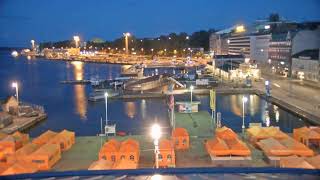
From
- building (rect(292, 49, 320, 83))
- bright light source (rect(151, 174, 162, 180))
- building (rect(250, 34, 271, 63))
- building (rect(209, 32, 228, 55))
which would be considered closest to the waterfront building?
bright light source (rect(151, 174, 162, 180))

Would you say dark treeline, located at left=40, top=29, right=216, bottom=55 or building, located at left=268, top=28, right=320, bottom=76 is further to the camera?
dark treeline, located at left=40, top=29, right=216, bottom=55

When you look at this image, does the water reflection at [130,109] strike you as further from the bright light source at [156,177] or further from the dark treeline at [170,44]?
the dark treeline at [170,44]

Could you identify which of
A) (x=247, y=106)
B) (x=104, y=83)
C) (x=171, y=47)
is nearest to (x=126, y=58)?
(x=171, y=47)

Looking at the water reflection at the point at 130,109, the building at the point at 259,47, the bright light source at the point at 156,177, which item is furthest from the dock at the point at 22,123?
the building at the point at 259,47

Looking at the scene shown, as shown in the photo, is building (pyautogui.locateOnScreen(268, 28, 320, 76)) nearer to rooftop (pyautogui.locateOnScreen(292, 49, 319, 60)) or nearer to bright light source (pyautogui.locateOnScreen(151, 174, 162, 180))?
rooftop (pyautogui.locateOnScreen(292, 49, 319, 60))

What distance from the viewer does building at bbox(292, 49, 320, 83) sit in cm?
1078

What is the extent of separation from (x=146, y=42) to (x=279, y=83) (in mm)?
23449

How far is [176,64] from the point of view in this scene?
23.3m

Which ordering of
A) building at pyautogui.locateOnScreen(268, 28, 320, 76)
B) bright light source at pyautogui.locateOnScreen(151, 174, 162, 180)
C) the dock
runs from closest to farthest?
bright light source at pyautogui.locateOnScreen(151, 174, 162, 180) → the dock → building at pyautogui.locateOnScreen(268, 28, 320, 76)

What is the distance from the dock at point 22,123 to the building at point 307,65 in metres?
6.97

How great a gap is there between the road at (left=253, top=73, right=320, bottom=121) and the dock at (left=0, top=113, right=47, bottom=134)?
16.2ft

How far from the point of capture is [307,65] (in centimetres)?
1130

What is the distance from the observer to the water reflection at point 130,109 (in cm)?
819

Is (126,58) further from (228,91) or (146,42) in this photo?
(228,91)
